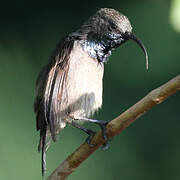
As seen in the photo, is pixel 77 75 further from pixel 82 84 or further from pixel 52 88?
pixel 52 88

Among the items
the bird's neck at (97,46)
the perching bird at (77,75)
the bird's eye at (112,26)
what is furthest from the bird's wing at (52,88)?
the bird's eye at (112,26)

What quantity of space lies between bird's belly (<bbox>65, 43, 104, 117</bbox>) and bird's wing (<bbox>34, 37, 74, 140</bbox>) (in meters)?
0.05

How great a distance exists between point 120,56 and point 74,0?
0.71 m

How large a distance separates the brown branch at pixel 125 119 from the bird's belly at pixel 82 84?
46 cm

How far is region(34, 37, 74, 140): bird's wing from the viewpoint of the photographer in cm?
294

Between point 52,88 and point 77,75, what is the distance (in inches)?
6.8

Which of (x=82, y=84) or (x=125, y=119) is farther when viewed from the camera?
(x=82, y=84)

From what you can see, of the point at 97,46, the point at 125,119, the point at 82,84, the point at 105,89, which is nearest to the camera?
the point at 125,119

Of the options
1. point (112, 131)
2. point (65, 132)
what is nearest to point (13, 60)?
point (65, 132)

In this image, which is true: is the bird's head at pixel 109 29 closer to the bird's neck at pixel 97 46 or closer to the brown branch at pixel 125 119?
the bird's neck at pixel 97 46

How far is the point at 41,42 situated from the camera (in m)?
4.65

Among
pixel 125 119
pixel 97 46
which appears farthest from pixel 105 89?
pixel 125 119

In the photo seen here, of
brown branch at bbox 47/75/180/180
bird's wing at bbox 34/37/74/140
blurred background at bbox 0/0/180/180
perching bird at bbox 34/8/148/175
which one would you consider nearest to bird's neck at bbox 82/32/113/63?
perching bird at bbox 34/8/148/175

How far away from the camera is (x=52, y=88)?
9.66 feet
